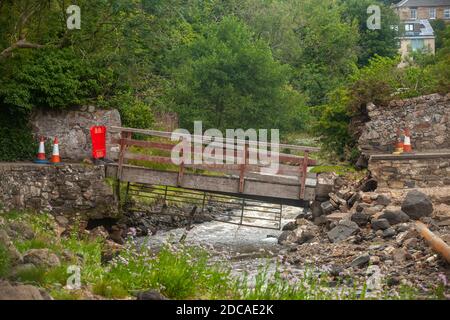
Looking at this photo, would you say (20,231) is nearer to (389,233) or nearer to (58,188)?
(58,188)

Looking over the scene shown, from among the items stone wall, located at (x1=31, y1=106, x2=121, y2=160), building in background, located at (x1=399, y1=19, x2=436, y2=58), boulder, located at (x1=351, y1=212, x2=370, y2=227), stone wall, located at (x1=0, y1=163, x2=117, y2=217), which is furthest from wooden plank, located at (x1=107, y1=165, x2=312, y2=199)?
building in background, located at (x1=399, y1=19, x2=436, y2=58)

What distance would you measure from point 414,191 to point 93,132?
29.3 ft

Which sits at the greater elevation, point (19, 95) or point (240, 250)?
point (19, 95)

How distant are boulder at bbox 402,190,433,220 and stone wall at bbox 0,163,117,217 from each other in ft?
27.3

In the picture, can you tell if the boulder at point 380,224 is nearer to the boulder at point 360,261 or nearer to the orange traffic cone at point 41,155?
the boulder at point 360,261

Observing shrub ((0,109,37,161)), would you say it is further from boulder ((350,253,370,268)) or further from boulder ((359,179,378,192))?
boulder ((350,253,370,268))

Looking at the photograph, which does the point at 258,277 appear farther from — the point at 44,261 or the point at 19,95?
the point at 19,95

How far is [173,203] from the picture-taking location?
29.6 m

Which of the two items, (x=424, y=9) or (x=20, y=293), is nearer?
(x=20, y=293)

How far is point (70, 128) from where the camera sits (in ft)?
81.9

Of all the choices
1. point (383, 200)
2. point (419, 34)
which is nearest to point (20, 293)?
point (383, 200)

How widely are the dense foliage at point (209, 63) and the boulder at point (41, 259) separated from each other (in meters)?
7.55

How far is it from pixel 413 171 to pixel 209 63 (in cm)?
1548
